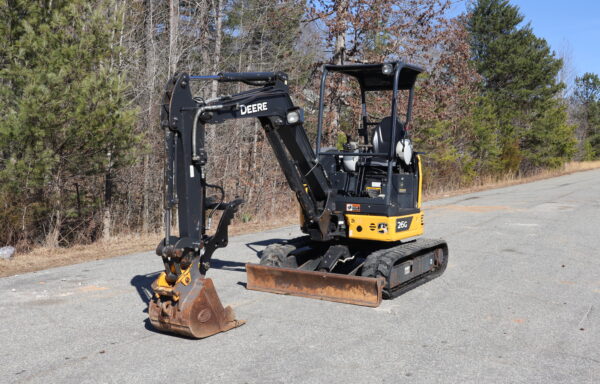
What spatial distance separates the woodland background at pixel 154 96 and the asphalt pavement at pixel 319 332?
2.46m

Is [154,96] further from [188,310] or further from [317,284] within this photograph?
[188,310]

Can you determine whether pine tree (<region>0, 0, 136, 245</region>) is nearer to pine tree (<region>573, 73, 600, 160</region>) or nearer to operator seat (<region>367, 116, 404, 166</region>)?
operator seat (<region>367, 116, 404, 166</region>)

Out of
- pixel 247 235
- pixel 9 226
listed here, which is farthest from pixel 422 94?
pixel 9 226

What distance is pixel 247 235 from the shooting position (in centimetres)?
1318

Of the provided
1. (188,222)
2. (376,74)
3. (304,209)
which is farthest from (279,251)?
(376,74)

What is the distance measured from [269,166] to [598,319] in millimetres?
12533

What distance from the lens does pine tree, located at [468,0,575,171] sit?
37844 millimetres

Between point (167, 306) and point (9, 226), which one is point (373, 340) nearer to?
point (167, 306)

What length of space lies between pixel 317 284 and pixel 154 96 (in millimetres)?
8934

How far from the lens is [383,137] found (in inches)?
331

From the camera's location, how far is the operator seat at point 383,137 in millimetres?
8344

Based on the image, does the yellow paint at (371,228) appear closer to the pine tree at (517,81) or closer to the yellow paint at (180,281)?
the yellow paint at (180,281)

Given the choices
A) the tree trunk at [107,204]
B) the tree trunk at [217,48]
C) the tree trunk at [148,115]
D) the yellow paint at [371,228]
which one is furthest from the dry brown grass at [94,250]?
the yellow paint at [371,228]

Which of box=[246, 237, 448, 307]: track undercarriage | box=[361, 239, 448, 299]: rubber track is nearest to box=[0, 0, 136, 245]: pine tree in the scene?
box=[246, 237, 448, 307]: track undercarriage
